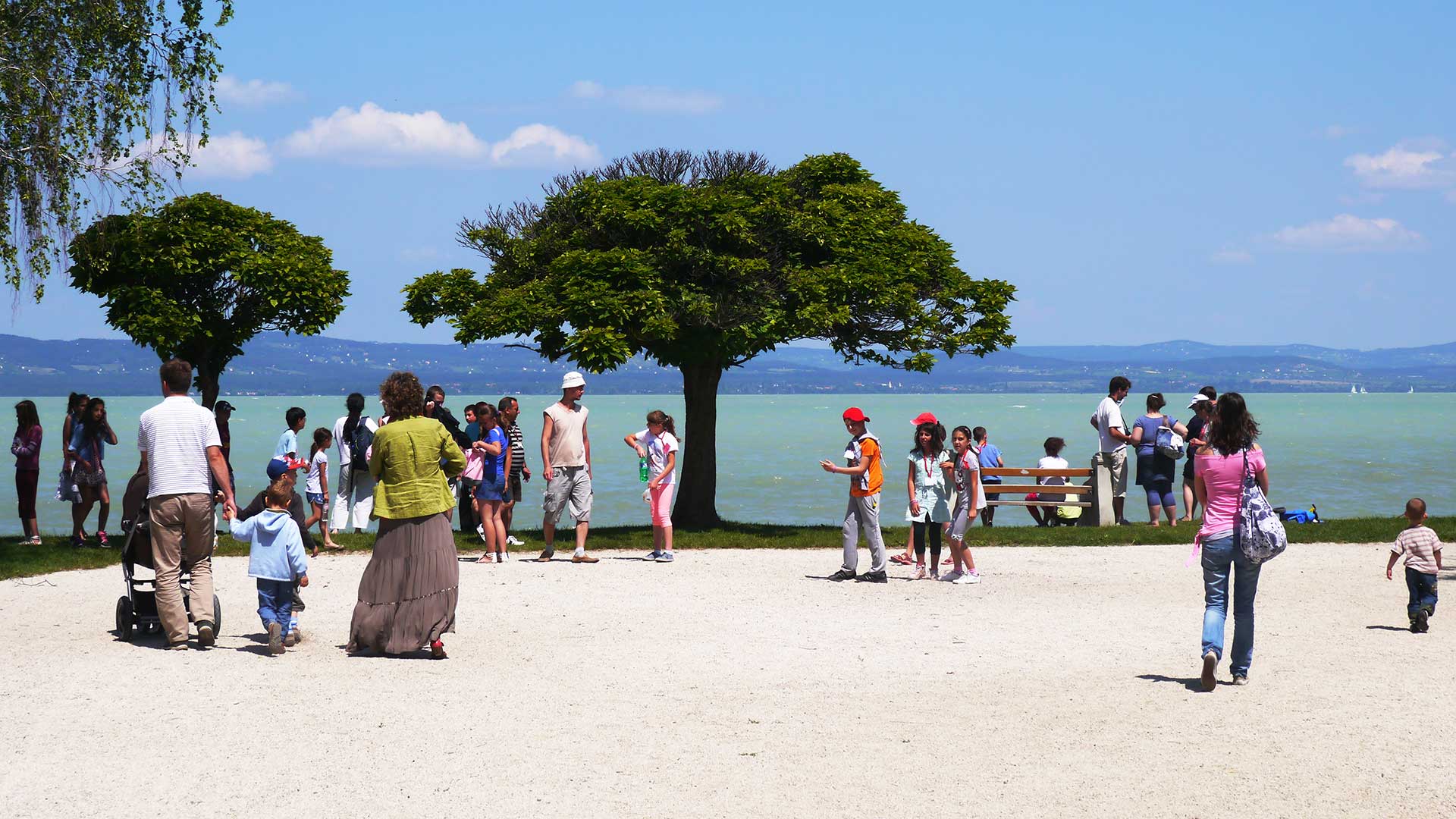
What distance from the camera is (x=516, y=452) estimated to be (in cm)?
1605

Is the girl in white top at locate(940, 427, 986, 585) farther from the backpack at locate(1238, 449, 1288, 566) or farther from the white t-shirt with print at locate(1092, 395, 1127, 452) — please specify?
the white t-shirt with print at locate(1092, 395, 1127, 452)

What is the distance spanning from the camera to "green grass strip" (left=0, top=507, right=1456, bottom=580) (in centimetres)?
1578

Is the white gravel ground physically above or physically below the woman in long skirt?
below

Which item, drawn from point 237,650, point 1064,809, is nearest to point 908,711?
point 1064,809

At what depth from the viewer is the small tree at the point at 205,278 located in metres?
16.9

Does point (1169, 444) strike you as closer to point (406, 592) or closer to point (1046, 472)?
point (1046, 472)

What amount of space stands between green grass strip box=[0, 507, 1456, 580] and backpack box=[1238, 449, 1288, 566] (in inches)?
317

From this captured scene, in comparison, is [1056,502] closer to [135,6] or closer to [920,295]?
[920,295]

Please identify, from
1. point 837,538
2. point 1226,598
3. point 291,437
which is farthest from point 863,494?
point 291,437

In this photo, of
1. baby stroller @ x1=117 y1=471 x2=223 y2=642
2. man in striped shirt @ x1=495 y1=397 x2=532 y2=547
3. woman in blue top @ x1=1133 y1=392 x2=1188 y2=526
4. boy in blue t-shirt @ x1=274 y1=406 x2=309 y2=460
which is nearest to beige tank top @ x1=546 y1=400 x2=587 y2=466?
man in striped shirt @ x1=495 y1=397 x2=532 y2=547

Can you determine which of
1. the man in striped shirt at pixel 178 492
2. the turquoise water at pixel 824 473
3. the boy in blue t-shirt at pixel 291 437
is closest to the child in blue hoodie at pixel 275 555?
the man in striped shirt at pixel 178 492

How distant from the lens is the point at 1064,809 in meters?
→ 5.82

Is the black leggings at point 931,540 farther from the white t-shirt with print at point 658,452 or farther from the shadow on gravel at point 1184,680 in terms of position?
the shadow on gravel at point 1184,680

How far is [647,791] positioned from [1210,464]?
4.09 metres
